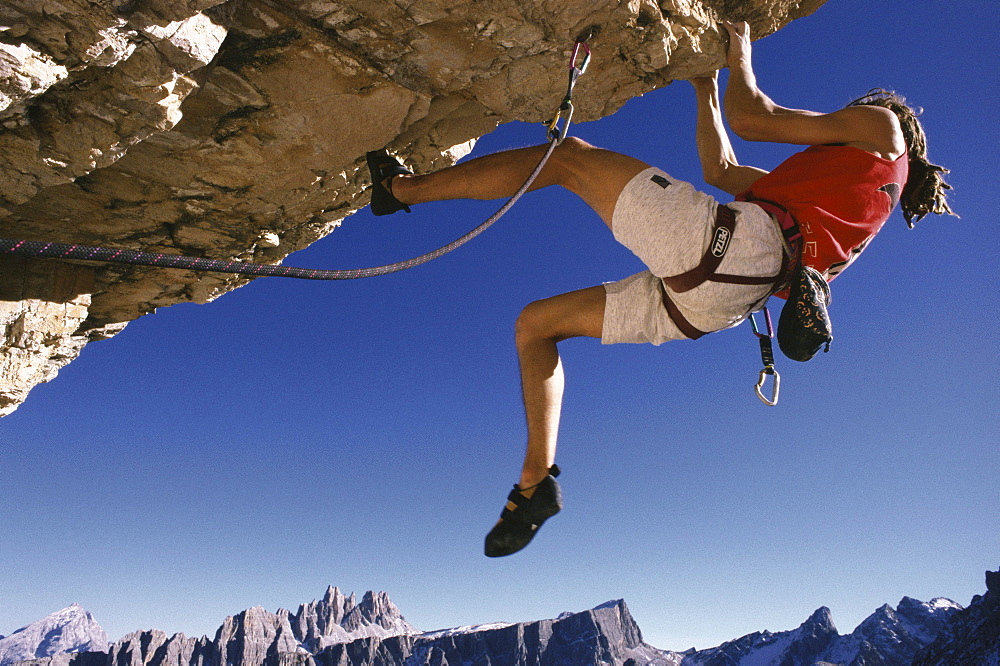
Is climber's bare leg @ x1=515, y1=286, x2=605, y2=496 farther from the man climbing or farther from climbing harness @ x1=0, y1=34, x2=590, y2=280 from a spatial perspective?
climbing harness @ x1=0, y1=34, x2=590, y2=280

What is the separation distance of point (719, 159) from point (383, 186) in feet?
6.67

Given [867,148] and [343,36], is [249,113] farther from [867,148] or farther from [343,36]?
[867,148]

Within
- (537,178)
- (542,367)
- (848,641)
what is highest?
(537,178)

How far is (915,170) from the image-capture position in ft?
9.57

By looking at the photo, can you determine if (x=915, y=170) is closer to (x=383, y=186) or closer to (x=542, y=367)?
(x=542, y=367)

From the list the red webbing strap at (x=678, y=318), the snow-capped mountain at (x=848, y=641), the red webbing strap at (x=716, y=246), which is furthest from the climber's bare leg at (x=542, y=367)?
the snow-capped mountain at (x=848, y=641)

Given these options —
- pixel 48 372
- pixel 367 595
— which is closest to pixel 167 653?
pixel 367 595

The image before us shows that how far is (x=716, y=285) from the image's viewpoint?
2.56 m

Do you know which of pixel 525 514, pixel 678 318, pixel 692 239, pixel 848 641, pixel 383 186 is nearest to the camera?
pixel 692 239

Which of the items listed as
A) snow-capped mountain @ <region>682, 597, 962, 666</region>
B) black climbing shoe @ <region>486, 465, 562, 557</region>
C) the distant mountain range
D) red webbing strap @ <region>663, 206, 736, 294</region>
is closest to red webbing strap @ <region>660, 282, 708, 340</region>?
red webbing strap @ <region>663, 206, 736, 294</region>

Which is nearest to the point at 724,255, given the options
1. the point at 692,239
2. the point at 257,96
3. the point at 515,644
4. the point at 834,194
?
the point at 692,239

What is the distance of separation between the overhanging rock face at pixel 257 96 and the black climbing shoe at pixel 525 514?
267 centimetres

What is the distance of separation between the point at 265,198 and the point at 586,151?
3034 millimetres

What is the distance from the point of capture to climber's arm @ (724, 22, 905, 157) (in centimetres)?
252
